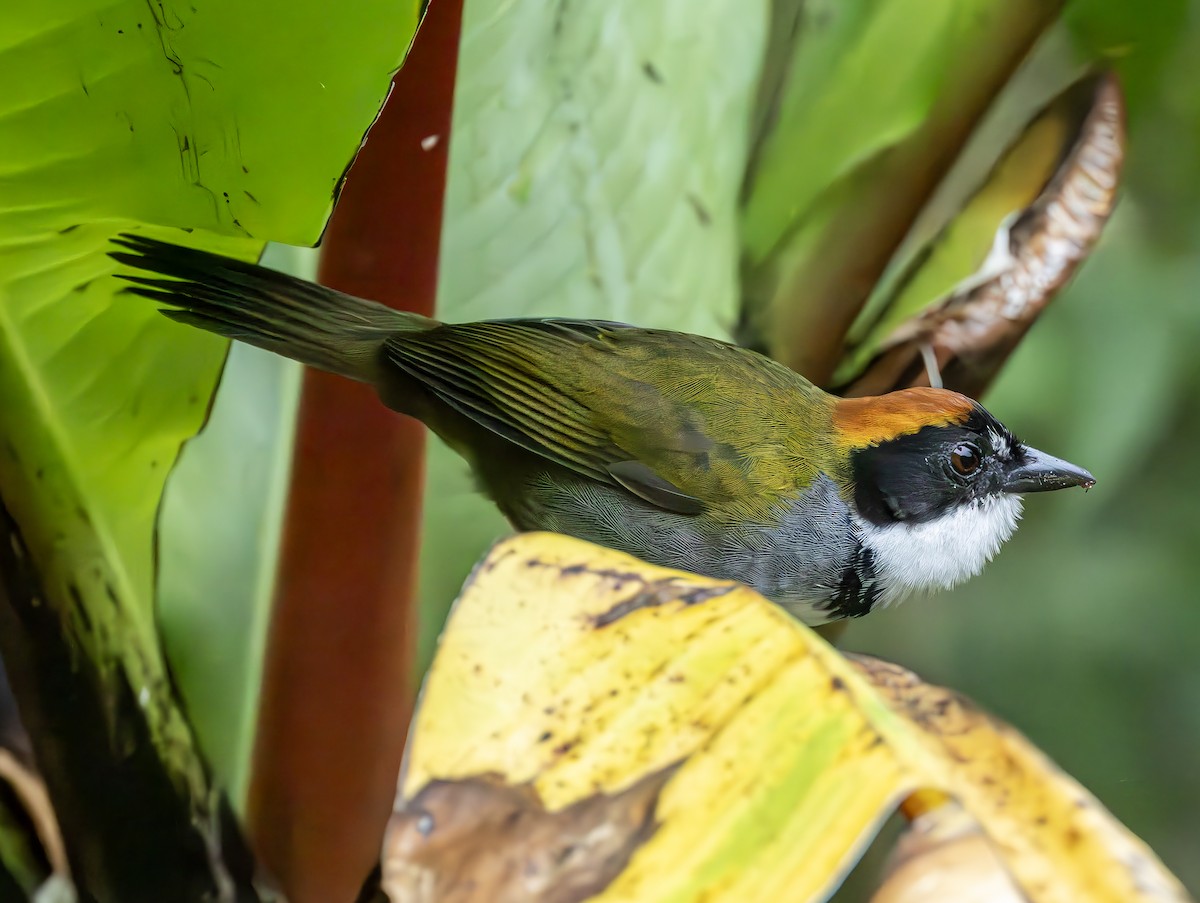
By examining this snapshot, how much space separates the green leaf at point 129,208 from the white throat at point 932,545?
778mm

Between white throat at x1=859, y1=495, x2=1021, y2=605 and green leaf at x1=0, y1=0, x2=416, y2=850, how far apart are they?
2.55 feet

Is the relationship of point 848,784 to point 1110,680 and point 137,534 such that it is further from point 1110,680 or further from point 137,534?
point 1110,680

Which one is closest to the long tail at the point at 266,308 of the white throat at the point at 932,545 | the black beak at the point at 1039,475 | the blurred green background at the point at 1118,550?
the white throat at the point at 932,545

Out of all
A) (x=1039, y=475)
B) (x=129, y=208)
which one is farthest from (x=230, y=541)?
(x=1039, y=475)

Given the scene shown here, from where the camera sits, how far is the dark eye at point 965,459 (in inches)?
48.4

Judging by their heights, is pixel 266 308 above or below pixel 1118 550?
below

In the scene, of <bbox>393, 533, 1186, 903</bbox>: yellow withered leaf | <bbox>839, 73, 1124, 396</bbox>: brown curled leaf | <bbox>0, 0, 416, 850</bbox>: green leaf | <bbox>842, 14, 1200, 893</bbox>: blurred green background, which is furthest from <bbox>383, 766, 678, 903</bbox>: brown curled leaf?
<bbox>842, 14, 1200, 893</bbox>: blurred green background

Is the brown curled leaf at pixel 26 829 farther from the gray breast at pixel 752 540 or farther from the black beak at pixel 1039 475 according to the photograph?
the black beak at pixel 1039 475

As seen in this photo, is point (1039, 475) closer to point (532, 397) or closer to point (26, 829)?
point (532, 397)

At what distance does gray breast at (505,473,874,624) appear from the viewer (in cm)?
123

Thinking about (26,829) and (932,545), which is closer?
(26,829)

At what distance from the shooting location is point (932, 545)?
1.27m

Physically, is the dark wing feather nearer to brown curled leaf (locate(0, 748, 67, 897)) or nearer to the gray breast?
the gray breast

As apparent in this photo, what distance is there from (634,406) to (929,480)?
14.8 inches
